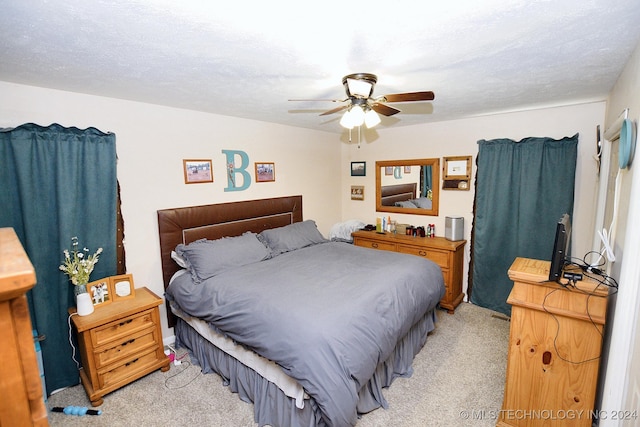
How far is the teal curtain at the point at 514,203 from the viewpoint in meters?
3.07

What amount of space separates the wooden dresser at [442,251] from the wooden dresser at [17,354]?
353 cm

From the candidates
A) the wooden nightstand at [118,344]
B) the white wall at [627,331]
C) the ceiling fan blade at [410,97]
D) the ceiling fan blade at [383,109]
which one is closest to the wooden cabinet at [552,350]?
the white wall at [627,331]

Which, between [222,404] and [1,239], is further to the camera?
[222,404]

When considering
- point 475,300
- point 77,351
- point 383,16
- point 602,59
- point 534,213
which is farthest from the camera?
point 475,300

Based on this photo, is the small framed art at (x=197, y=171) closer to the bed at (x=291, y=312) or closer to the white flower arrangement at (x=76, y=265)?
the bed at (x=291, y=312)

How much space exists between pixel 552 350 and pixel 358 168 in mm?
3371

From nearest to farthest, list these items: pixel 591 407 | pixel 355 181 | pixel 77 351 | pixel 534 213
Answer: pixel 591 407, pixel 77 351, pixel 534 213, pixel 355 181

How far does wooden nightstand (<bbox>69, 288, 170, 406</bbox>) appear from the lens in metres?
2.17

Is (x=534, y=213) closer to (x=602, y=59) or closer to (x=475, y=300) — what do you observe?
(x=475, y=300)

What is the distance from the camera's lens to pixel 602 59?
71.1 inches

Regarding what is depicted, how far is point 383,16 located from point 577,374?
7.10 feet

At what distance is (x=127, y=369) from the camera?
2354mm

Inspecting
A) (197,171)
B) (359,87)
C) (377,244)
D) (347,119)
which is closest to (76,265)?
(197,171)

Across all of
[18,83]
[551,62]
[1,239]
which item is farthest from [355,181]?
[1,239]
